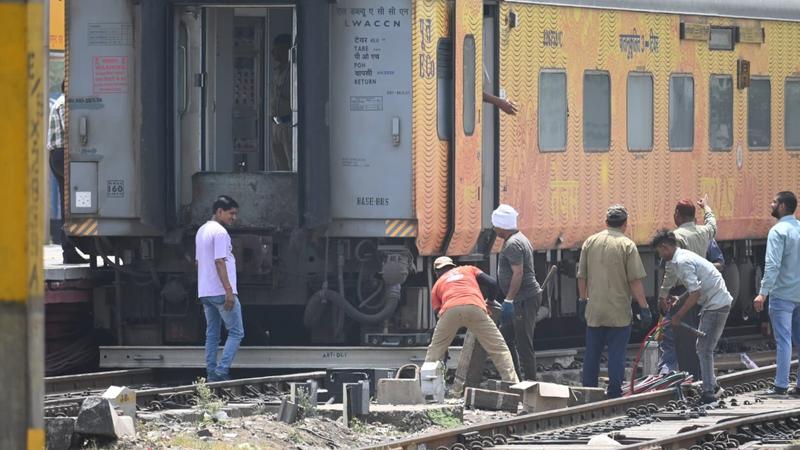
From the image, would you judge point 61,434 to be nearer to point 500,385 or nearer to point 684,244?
point 500,385

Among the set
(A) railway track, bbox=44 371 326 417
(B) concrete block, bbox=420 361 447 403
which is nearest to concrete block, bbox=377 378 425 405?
(B) concrete block, bbox=420 361 447 403

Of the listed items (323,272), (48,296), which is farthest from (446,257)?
(48,296)

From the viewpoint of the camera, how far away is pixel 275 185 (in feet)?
47.4

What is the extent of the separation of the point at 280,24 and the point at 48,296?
307 centimetres

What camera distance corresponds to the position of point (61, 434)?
955 centimetres

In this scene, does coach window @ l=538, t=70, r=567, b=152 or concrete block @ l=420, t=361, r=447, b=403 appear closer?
concrete block @ l=420, t=361, r=447, b=403

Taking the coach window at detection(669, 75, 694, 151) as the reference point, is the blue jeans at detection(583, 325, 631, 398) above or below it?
below

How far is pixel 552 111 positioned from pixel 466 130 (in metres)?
1.68

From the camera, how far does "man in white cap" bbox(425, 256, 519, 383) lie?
12.8 m

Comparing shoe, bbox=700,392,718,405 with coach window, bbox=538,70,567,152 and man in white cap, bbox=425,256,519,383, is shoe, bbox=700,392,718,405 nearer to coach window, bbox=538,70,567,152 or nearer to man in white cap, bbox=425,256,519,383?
man in white cap, bbox=425,256,519,383

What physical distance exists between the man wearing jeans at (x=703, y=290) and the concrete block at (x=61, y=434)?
467 centimetres

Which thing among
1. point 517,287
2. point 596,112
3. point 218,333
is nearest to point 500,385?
point 517,287

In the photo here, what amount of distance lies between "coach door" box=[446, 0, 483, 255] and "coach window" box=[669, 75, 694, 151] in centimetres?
333

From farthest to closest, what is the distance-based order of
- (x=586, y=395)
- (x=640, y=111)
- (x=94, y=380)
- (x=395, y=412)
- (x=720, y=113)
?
1. (x=720, y=113)
2. (x=640, y=111)
3. (x=94, y=380)
4. (x=586, y=395)
5. (x=395, y=412)
